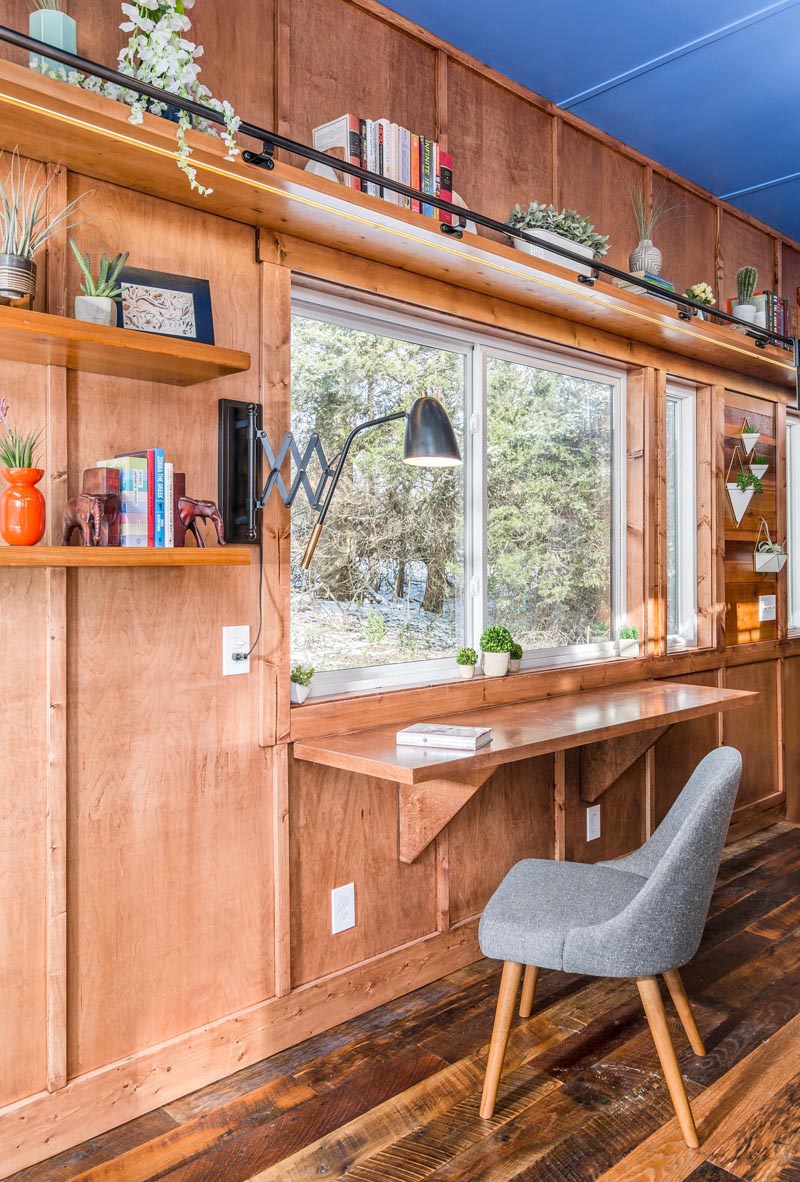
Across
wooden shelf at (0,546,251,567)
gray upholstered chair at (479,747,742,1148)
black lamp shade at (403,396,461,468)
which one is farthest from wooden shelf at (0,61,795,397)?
gray upholstered chair at (479,747,742,1148)

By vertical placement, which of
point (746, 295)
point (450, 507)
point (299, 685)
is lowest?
point (299, 685)

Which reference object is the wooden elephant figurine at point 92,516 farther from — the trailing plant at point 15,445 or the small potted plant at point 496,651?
the small potted plant at point 496,651

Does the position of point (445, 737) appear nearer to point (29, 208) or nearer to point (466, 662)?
point (466, 662)

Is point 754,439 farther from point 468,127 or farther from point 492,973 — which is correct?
point 492,973

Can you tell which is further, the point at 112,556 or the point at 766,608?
the point at 766,608

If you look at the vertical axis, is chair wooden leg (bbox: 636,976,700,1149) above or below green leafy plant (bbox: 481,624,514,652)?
below

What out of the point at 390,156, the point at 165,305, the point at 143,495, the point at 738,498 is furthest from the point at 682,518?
the point at 143,495

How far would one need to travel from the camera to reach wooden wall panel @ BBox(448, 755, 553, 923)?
9.38 feet

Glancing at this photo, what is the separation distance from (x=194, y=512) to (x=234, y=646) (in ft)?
1.34

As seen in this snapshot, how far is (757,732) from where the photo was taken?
4.34 m

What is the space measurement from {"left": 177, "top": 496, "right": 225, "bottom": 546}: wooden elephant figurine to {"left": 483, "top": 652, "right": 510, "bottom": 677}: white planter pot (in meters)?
1.20

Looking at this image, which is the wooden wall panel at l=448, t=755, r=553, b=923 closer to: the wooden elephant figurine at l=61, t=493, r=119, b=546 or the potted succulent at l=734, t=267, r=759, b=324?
the wooden elephant figurine at l=61, t=493, r=119, b=546

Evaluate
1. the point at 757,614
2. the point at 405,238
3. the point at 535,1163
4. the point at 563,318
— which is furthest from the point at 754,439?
the point at 535,1163

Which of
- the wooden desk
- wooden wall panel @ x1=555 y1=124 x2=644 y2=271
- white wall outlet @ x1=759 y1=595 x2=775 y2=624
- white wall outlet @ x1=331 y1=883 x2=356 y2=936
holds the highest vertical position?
wooden wall panel @ x1=555 y1=124 x2=644 y2=271
